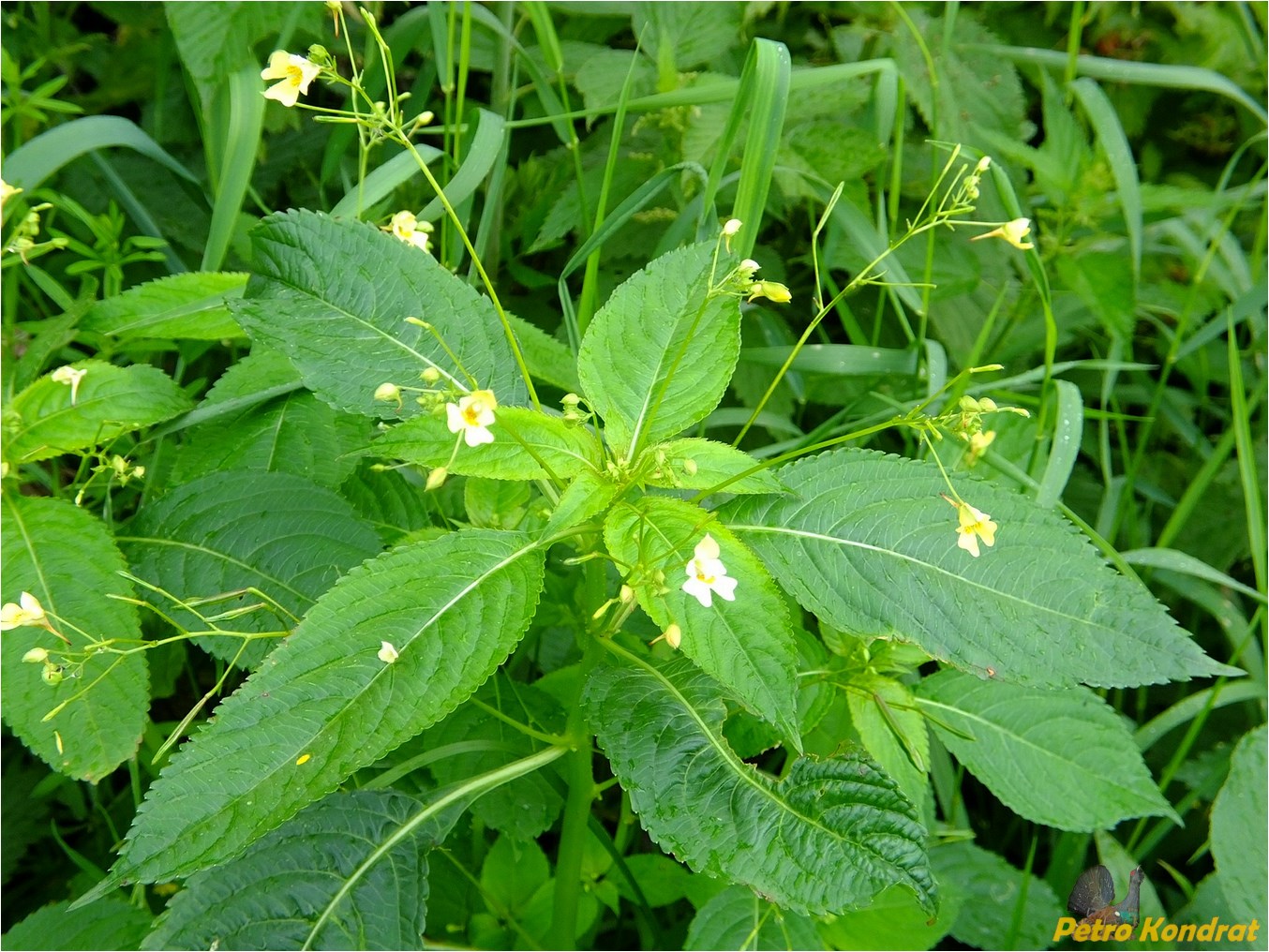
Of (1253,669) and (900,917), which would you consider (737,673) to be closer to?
(900,917)

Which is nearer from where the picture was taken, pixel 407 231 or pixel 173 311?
pixel 407 231

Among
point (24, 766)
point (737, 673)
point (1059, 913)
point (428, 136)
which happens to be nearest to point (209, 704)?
point (24, 766)

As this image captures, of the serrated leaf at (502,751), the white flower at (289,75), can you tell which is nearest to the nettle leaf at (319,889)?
the serrated leaf at (502,751)

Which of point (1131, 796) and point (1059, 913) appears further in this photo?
point (1059, 913)

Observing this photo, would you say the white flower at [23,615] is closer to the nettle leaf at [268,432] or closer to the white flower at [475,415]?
the nettle leaf at [268,432]

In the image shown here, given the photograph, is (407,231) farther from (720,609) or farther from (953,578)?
(953,578)

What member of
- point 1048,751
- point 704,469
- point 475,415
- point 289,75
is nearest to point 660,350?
point 704,469
